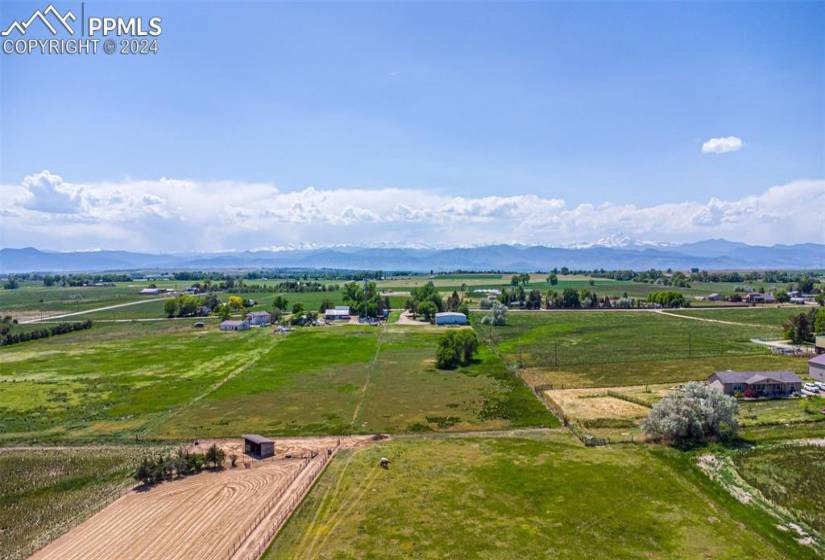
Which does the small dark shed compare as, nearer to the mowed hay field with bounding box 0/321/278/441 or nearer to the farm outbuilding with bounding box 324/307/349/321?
the mowed hay field with bounding box 0/321/278/441

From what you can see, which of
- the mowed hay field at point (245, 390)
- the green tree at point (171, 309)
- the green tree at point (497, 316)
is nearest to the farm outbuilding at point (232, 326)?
the mowed hay field at point (245, 390)

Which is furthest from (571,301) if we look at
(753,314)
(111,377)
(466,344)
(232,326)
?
(111,377)

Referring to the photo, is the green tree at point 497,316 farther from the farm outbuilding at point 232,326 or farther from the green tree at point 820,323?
the farm outbuilding at point 232,326

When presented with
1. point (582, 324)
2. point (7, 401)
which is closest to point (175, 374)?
point (7, 401)

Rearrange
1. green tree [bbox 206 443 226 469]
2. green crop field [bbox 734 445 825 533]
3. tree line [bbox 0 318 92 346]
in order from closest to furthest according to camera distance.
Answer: green crop field [bbox 734 445 825 533] < green tree [bbox 206 443 226 469] < tree line [bbox 0 318 92 346]

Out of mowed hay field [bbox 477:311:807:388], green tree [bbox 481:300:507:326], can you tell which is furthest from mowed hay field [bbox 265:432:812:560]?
green tree [bbox 481:300:507:326]

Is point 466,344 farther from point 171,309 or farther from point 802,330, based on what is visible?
point 171,309
